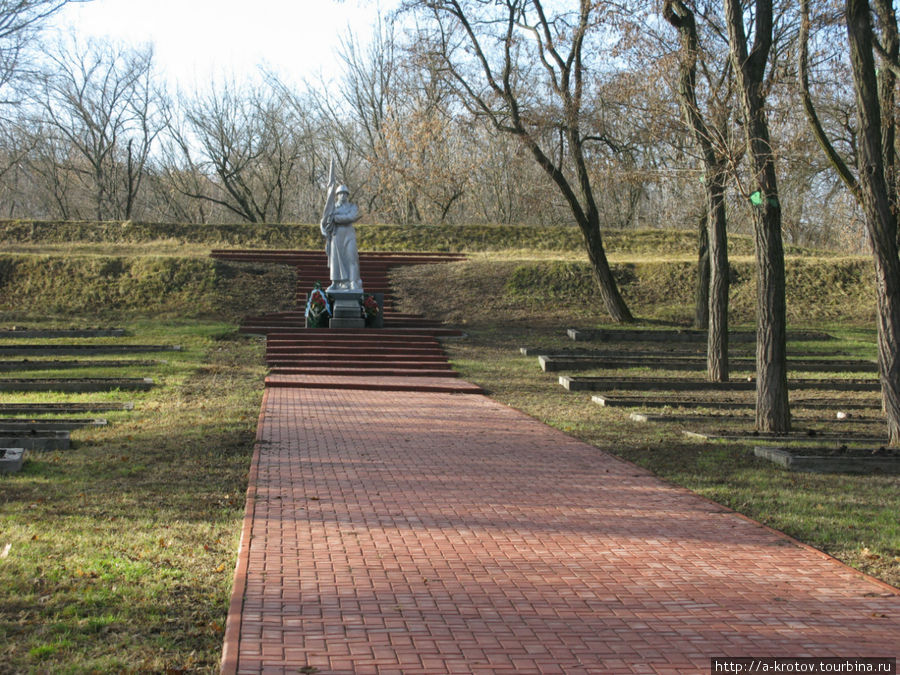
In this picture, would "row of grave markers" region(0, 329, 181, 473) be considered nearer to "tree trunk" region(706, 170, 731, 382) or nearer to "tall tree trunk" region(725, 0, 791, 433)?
"tall tree trunk" region(725, 0, 791, 433)

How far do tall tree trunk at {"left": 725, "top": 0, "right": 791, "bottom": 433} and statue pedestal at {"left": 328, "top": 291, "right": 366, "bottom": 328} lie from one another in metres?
12.2

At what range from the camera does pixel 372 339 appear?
21141 mm

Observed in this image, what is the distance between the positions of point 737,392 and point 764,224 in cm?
552

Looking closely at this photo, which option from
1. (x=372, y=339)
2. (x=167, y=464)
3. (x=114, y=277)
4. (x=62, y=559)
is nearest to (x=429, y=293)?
(x=372, y=339)

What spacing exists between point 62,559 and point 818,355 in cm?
1963

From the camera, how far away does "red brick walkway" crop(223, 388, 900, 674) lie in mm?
4508

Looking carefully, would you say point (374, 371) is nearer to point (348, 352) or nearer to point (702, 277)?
point (348, 352)

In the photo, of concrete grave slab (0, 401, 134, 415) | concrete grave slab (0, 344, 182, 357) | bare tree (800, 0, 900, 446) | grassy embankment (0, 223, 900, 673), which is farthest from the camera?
concrete grave slab (0, 344, 182, 357)

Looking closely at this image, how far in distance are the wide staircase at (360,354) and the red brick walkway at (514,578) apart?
7.34 m

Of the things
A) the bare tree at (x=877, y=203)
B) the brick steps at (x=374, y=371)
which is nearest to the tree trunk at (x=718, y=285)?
the bare tree at (x=877, y=203)

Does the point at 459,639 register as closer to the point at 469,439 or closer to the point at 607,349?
the point at 469,439

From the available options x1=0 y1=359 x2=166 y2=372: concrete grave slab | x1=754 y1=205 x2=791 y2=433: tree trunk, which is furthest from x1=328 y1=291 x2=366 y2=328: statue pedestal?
x1=754 y1=205 x2=791 y2=433: tree trunk

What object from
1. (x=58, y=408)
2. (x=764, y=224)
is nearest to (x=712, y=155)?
(x=764, y=224)

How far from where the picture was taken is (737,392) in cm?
1644
